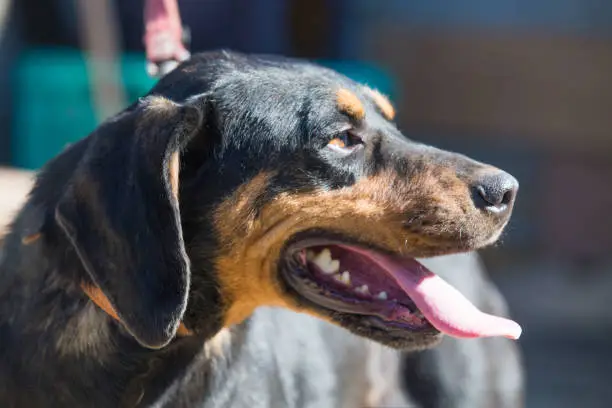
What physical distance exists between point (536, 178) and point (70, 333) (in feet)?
18.1

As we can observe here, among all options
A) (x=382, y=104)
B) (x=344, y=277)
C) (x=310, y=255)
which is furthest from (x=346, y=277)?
(x=382, y=104)

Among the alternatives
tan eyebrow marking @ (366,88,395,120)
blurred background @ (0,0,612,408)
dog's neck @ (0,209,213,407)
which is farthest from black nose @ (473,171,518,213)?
blurred background @ (0,0,612,408)

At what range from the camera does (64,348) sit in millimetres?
2744

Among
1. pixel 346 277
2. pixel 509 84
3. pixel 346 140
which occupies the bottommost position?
pixel 509 84

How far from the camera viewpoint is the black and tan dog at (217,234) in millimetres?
2600

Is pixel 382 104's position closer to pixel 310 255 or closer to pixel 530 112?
pixel 310 255

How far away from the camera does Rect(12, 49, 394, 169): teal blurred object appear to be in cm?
621

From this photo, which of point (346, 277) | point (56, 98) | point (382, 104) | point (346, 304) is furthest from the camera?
point (56, 98)

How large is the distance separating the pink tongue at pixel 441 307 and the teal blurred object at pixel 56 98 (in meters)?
3.26

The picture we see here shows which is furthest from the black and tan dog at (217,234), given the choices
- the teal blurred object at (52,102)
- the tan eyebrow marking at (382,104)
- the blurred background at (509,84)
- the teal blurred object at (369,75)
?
the blurred background at (509,84)

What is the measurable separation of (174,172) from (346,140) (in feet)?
1.73

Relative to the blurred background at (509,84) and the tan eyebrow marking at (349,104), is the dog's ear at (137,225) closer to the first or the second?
the tan eyebrow marking at (349,104)

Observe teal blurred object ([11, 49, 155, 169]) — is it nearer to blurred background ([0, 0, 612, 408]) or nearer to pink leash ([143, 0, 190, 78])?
blurred background ([0, 0, 612, 408])

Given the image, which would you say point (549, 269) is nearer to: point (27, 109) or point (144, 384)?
point (27, 109)
